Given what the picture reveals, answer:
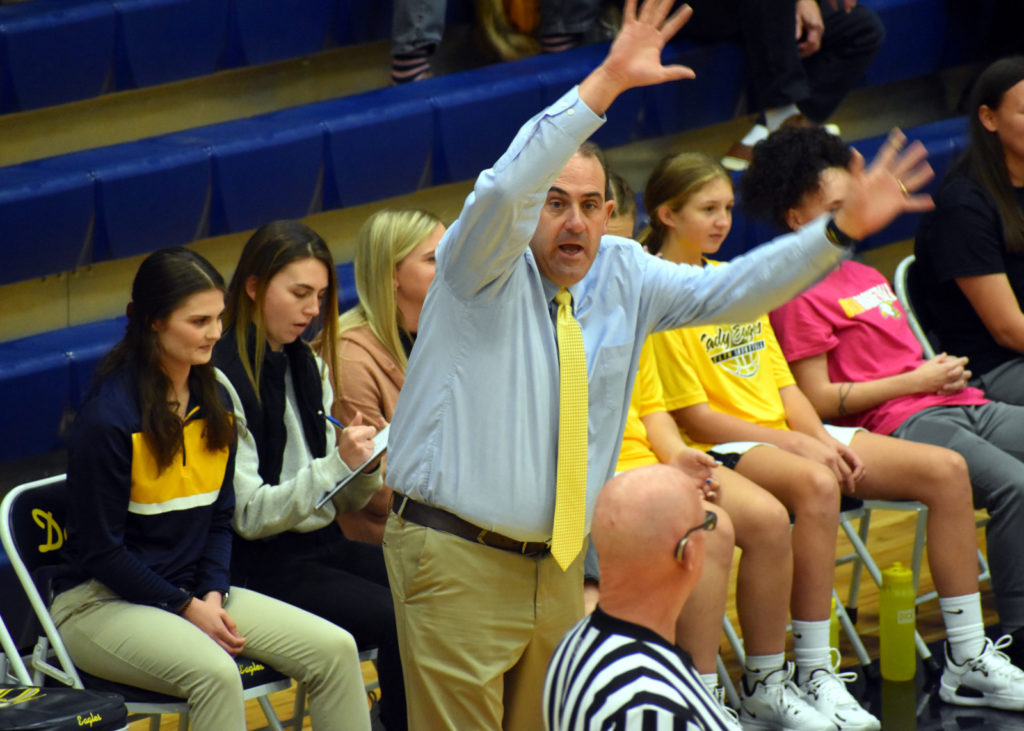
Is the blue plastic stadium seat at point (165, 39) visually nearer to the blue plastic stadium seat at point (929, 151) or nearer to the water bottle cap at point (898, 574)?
the blue plastic stadium seat at point (929, 151)

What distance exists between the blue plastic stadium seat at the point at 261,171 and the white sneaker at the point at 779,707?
6.84 feet

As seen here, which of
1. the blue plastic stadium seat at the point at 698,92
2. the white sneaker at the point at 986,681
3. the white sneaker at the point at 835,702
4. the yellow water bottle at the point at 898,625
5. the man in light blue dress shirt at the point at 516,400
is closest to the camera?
the man in light blue dress shirt at the point at 516,400

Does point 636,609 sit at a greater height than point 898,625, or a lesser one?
greater

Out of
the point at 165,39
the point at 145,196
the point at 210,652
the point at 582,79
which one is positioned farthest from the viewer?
the point at 582,79

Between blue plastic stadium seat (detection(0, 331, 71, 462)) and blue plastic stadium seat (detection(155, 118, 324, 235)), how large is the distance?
29.9 inches

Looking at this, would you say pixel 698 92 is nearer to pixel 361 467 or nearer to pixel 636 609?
pixel 361 467

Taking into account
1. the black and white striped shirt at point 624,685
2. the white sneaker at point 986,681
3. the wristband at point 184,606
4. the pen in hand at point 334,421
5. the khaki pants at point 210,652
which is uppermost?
the black and white striped shirt at point 624,685

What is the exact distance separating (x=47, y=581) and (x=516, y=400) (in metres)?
1.26

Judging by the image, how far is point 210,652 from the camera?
7.66ft

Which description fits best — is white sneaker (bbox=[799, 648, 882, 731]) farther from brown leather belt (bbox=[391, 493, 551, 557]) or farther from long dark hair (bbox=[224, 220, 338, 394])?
long dark hair (bbox=[224, 220, 338, 394])

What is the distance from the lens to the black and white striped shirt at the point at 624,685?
4.66 feet

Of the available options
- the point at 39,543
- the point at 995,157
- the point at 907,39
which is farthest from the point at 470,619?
the point at 907,39

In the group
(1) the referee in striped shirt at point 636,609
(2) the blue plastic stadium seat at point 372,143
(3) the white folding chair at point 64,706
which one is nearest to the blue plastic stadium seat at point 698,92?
(2) the blue plastic stadium seat at point 372,143

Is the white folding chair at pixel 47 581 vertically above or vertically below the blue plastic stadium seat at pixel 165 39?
below
